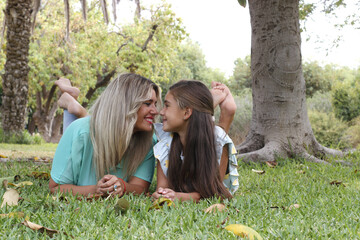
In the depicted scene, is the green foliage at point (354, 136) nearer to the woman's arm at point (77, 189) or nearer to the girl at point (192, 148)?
the girl at point (192, 148)

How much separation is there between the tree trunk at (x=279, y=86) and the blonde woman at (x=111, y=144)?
2.72m

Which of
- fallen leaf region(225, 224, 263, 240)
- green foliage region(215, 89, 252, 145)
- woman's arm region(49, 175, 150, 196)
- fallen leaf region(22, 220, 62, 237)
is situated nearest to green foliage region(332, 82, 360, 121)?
green foliage region(215, 89, 252, 145)

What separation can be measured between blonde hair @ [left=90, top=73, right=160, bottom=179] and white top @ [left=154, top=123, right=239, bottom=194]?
21 cm

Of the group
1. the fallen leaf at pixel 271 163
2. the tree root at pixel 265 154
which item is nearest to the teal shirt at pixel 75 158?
the fallen leaf at pixel 271 163

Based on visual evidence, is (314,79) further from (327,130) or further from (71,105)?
(71,105)

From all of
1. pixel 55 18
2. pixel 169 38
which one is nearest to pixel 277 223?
pixel 169 38

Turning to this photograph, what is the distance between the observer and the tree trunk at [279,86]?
5.77 m

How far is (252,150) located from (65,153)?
11.6 feet

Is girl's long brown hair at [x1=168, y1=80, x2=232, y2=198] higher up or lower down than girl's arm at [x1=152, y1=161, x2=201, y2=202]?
higher up

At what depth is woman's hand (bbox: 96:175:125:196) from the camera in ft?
9.62

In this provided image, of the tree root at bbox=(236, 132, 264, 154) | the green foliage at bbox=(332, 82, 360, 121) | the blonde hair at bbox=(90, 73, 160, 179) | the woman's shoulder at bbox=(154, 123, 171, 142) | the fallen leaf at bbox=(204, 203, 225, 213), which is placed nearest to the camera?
the fallen leaf at bbox=(204, 203, 225, 213)

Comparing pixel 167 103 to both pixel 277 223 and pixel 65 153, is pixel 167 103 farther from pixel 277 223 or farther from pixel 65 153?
pixel 277 223

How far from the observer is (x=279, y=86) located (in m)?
5.84

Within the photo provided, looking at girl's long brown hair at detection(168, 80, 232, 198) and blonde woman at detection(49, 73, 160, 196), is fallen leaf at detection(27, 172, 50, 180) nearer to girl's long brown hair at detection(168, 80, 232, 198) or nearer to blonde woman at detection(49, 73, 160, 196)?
blonde woman at detection(49, 73, 160, 196)
